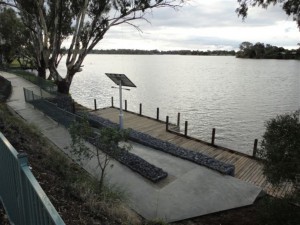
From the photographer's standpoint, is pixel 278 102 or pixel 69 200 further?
pixel 278 102

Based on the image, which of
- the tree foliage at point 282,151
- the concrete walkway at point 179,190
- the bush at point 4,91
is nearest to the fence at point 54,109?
the concrete walkway at point 179,190

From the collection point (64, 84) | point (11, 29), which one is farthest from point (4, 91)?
point (11, 29)

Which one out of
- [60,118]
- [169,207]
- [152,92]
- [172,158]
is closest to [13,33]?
[152,92]

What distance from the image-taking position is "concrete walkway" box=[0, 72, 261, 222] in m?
7.85

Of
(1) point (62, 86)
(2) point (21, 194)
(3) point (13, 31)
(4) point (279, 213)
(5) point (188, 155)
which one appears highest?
(3) point (13, 31)

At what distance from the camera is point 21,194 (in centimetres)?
319

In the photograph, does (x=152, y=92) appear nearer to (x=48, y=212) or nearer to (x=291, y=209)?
(x=291, y=209)

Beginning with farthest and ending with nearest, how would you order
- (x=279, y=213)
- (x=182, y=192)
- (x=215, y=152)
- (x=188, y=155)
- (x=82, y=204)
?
(x=215, y=152) < (x=188, y=155) < (x=182, y=192) < (x=279, y=213) < (x=82, y=204)

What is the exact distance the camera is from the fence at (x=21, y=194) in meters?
2.31

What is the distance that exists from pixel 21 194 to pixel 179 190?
647 centimetres

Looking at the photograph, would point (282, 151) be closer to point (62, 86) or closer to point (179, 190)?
point (179, 190)

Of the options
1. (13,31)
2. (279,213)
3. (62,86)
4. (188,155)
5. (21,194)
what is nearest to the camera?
(21,194)

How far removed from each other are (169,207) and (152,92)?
43.1m

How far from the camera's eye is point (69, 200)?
17.6 ft
